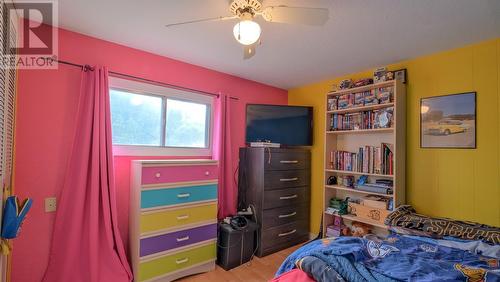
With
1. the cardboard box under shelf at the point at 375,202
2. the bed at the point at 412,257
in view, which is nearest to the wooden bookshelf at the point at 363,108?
the cardboard box under shelf at the point at 375,202

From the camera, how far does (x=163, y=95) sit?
2.54 meters

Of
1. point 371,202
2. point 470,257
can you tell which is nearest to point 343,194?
point 371,202

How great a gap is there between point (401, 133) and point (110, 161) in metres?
2.82

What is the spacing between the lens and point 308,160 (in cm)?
329

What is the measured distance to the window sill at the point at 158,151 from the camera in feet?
7.41

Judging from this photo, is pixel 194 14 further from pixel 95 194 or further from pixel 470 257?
pixel 470 257

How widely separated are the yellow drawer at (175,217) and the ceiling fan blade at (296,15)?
1806 mm

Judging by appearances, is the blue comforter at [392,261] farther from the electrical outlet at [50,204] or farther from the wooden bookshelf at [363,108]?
the electrical outlet at [50,204]

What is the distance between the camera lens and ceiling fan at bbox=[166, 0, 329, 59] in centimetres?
129

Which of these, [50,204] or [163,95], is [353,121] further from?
[50,204]

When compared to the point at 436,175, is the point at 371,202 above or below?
below

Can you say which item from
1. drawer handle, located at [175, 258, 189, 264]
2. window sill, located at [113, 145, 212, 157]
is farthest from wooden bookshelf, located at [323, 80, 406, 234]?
drawer handle, located at [175, 258, 189, 264]

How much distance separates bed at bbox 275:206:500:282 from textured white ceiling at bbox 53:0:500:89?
153cm

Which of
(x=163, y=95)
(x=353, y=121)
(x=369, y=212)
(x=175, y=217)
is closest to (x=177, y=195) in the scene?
(x=175, y=217)
